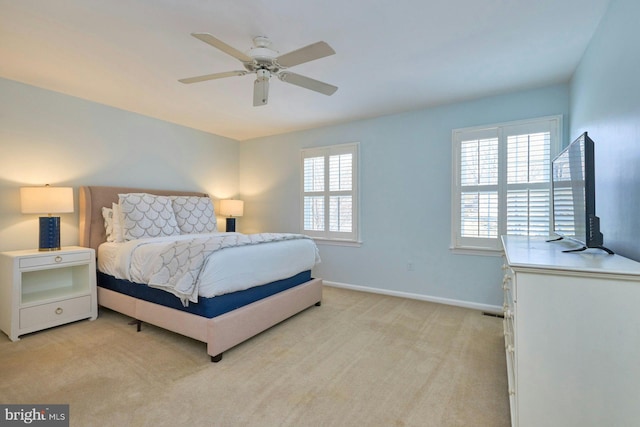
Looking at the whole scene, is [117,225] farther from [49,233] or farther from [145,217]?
[49,233]

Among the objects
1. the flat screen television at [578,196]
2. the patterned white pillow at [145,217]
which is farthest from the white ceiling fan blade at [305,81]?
the patterned white pillow at [145,217]

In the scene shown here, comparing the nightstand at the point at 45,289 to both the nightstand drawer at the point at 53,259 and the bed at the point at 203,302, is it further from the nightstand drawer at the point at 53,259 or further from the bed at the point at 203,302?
the bed at the point at 203,302

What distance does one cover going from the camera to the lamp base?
297 centimetres

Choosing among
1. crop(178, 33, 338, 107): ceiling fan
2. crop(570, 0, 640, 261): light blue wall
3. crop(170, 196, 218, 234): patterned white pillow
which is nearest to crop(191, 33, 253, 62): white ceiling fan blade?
crop(178, 33, 338, 107): ceiling fan

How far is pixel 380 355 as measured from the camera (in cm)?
239

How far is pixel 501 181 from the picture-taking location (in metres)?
3.26

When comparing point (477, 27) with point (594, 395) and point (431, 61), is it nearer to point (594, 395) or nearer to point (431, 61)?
point (431, 61)

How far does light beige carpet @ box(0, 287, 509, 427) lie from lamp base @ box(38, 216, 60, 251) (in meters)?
0.82

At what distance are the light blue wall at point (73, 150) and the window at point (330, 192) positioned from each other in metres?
1.86

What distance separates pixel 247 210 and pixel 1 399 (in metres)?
3.90

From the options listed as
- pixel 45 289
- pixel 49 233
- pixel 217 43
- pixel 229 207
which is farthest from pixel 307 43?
pixel 45 289

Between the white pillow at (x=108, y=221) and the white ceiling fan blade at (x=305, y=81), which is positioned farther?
the white pillow at (x=108, y=221)

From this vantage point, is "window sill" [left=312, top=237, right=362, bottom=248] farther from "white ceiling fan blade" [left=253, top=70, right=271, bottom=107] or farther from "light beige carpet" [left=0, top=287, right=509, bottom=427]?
"white ceiling fan blade" [left=253, top=70, right=271, bottom=107]

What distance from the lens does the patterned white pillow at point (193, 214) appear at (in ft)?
13.1
